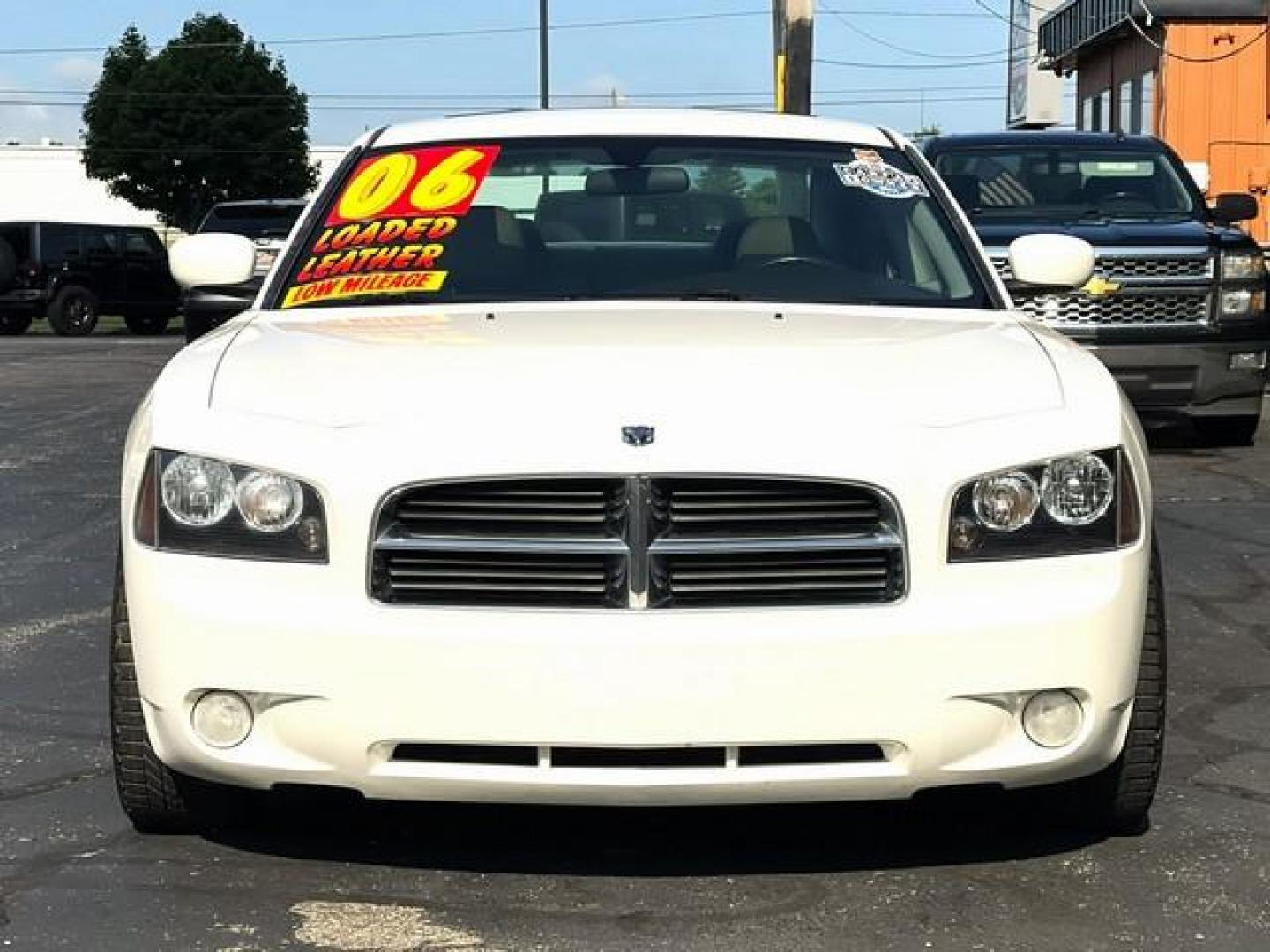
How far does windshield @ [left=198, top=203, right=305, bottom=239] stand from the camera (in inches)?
875

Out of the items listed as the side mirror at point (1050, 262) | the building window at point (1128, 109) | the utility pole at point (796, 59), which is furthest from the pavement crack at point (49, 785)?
the building window at point (1128, 109)

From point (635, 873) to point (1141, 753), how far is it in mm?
983

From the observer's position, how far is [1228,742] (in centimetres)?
533

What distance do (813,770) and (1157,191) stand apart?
971 cm

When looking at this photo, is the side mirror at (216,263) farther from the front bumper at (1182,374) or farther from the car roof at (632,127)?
the front bumper at (1182,374)

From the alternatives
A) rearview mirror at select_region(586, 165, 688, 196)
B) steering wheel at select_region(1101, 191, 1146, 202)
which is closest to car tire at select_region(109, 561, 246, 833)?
rearview mirror at select_region(586, 165, 688, 196)

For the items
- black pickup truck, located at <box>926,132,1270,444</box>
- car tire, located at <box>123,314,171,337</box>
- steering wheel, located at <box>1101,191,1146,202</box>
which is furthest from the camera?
car tire, located at <box>123,314,171,337</box>

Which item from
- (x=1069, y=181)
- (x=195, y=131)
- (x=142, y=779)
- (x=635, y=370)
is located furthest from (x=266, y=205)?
(x=195, y=131)

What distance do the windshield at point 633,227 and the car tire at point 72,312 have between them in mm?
26859

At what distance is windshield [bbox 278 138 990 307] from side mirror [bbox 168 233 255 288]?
0.66ft

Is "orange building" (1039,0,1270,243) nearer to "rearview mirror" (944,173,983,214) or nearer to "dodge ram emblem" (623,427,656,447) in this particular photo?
"rearview mirror" (944,173,983,214)

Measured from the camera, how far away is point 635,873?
420 centimetres

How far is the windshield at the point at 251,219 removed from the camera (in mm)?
22219

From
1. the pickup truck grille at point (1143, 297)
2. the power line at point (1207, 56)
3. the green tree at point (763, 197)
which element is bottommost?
the pickup truck grille at point (1143, 297)
